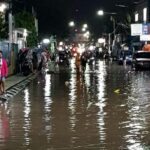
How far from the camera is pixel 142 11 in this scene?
107188 millimetres

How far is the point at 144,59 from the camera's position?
54156 mm

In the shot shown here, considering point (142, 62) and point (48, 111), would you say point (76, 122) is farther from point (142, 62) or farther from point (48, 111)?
Result: point (142, 62)

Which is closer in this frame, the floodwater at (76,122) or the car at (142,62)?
the floodwater at (76,122)

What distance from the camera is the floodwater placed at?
40.6 feet

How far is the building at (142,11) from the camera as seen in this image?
100975 millimetres

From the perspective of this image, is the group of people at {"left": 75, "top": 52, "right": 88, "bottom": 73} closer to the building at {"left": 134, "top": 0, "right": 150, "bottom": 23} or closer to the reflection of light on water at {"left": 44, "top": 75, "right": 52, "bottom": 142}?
the reflection of light on water at {"left": 44, "top": 75, "right": 52, "bottom": 142}

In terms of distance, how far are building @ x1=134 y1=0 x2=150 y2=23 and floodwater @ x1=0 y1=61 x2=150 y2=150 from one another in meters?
76.9

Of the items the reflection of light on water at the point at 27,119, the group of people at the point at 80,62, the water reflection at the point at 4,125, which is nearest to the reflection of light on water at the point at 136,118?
the reflection of light on water at the point at 27,119

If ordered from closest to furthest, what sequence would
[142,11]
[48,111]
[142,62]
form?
[48,111]
[142,62]
[142,11]

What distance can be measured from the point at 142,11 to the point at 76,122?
9276cm

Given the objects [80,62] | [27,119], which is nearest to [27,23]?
[80,62]

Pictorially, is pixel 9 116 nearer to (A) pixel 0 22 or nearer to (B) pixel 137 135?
(B) pixel 137 135

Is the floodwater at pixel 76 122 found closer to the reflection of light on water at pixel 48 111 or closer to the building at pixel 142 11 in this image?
the reflection of light on water at pixel 48 111

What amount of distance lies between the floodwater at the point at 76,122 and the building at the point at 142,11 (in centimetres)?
7686
